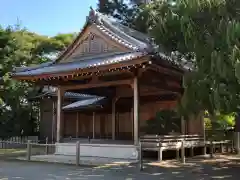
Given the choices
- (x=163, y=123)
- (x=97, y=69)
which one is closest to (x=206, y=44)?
(x=97, y=69)

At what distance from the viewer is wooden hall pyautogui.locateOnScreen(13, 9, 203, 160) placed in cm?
1352

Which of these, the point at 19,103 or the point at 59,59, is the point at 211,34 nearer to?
the point at 59,59

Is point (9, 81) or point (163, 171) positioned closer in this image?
point (163, 171)

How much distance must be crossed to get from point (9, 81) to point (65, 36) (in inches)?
522

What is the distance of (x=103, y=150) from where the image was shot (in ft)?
48.0

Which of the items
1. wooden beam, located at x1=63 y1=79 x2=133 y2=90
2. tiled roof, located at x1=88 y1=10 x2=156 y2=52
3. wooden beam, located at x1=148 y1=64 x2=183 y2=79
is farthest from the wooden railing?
tiled roof, located at x1=88 y1=10 x2=156 y2=52

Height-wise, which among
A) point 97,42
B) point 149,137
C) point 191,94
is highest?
point 97,42

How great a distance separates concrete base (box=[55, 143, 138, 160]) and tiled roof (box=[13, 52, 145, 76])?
328 centimetres

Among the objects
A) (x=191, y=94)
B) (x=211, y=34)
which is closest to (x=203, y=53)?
(x=211, y=34)

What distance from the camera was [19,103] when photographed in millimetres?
26703

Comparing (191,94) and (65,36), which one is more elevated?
(65,36)

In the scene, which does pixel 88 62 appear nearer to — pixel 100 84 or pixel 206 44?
pixel 100 84

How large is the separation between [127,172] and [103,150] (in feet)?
12.8

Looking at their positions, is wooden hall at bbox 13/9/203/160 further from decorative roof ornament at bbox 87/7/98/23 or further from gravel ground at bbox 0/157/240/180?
gravel ground at bbox 0/157/240/180
